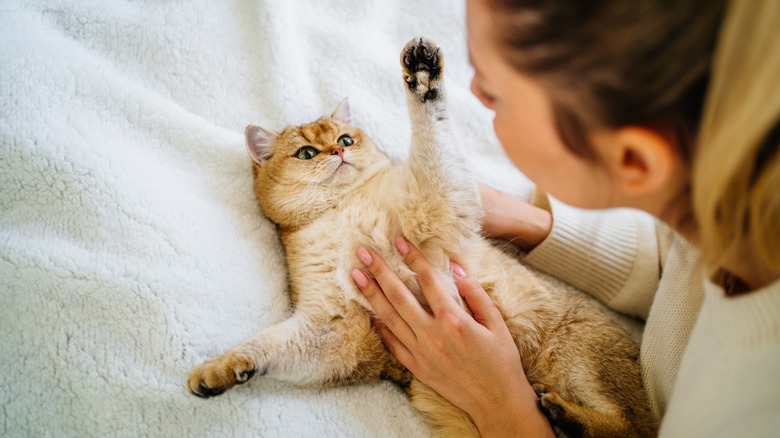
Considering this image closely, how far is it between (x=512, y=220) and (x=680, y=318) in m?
0.70

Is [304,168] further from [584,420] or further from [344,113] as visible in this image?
[584,420]

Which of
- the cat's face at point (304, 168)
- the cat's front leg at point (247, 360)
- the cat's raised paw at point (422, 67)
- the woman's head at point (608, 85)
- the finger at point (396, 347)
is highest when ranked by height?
the woman's head at point (608, 85)

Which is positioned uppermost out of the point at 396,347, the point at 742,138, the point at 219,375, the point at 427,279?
the point at 742,138

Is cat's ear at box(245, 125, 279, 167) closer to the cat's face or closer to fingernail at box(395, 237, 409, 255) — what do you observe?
the cat's face

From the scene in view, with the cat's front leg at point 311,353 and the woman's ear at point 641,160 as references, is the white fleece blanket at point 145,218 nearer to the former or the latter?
the cat's front leg at point 311,353

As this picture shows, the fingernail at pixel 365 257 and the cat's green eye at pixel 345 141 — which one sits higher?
the cat's green eye at pixel 345 141

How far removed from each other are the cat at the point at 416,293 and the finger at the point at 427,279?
4cm

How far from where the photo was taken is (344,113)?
1.95 m

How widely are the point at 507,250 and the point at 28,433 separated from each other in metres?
1.64

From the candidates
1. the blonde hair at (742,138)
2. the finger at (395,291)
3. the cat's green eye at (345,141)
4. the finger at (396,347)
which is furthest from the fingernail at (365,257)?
the blonde hair at (742,138)

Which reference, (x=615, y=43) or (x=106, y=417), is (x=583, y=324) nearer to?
(x=615, y=43)

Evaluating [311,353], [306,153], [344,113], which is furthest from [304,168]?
[311,353]

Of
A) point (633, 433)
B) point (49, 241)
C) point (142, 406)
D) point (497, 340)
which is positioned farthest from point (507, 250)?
point (49, 241)

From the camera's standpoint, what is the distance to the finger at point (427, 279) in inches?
54.3
